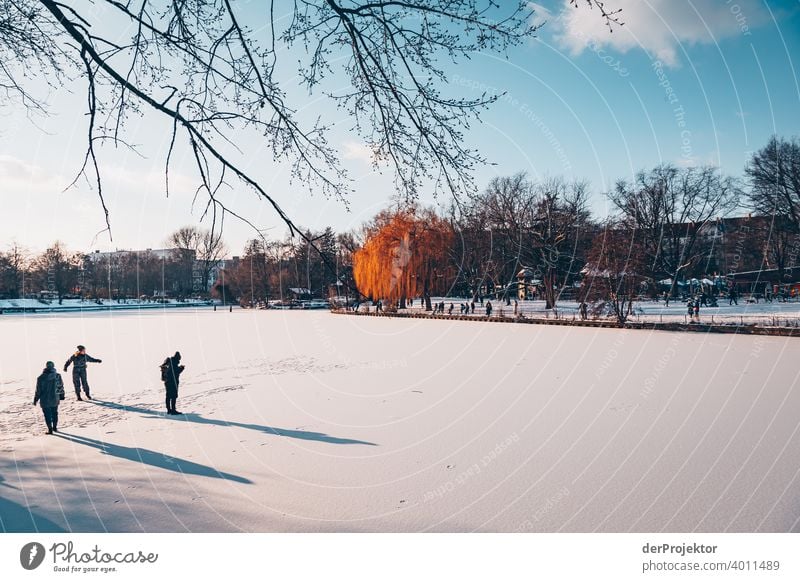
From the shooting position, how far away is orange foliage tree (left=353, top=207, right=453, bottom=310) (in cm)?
3394

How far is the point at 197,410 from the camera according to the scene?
866 centimetres

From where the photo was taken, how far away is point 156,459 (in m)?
5.89

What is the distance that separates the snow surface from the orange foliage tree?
21204mm

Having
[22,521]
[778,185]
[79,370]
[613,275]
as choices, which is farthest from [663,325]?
[22,521]

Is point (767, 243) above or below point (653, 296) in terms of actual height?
above

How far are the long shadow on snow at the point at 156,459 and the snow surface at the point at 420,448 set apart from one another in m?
0.04

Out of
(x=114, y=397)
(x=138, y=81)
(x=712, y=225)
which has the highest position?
(x=712, y=225)

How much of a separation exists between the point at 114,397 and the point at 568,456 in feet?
30.9

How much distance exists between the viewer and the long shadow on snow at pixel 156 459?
530cm

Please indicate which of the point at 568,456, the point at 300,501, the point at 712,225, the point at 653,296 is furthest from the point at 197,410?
the point at 712,225

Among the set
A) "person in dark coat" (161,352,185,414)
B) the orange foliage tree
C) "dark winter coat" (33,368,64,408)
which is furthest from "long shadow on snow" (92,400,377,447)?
the orange foliage tree

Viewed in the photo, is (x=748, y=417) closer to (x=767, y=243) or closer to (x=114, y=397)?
(x=114, y=397)

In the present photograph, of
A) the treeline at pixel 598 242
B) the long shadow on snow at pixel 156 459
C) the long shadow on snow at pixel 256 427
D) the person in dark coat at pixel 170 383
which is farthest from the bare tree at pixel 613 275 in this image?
the long shadow on snow at pixel 156 459
